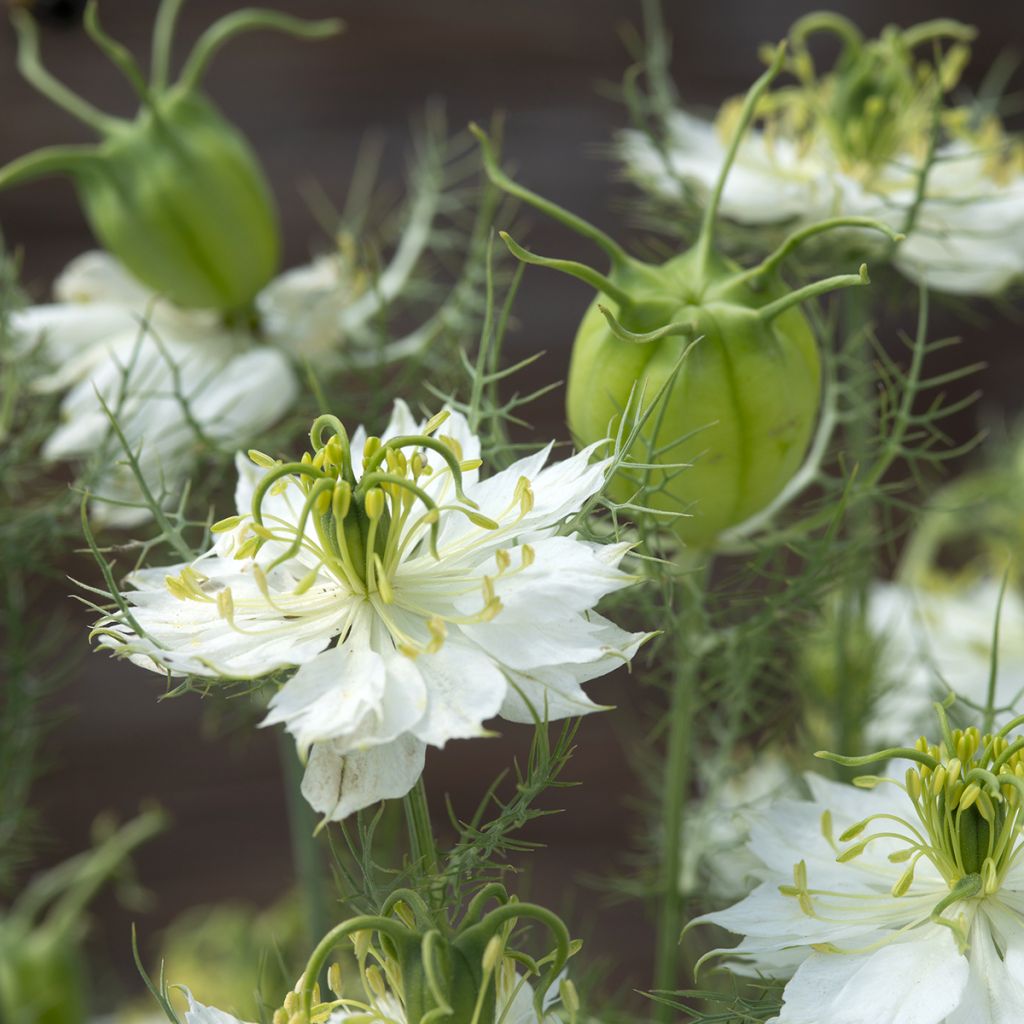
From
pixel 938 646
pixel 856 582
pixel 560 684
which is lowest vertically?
pixel 938 646

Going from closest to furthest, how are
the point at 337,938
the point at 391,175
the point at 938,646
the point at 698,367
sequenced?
1. the point at 337,938
2. the point at 698,367
3. the point at 938,646
4. the point at 391,175

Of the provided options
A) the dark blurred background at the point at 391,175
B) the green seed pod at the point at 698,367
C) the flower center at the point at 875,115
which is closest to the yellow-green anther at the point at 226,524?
the green seed pod at the point at 698,367

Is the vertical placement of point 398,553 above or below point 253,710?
above

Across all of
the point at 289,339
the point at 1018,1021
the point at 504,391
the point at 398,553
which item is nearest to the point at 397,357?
the point at 289,339

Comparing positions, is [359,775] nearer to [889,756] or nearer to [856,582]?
[889,756]

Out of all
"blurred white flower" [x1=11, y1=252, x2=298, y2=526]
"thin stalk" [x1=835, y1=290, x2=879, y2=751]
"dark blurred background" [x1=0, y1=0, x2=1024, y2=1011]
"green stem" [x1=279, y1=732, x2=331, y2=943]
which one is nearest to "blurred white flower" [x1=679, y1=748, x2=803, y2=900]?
"thin stalk" [x1=835, y1=290, x2=879, y2=751]

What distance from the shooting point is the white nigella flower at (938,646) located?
70 cm

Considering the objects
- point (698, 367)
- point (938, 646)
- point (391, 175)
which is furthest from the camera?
point (391, 175)

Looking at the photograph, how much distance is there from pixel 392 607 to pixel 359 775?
0.06 m

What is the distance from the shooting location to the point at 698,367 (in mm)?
415

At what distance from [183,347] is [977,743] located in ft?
1.35

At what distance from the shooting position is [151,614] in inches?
14.4

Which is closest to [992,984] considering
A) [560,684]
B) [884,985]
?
[884,985]

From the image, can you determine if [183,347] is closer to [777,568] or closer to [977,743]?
[777,568]
